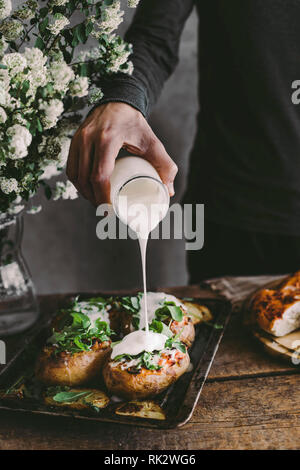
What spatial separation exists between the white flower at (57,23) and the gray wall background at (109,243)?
0.98 meters

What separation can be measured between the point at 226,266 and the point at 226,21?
814 mm

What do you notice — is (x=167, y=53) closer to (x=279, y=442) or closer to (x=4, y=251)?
(x=4, y=251)

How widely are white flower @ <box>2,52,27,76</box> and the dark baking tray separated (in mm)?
609

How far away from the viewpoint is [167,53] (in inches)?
56.2

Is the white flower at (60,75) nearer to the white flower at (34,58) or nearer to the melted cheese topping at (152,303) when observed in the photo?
the white flower at (34,58)

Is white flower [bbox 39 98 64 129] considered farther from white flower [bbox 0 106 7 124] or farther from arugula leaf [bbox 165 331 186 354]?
arugula leaf [bbox 165 331 186 354]

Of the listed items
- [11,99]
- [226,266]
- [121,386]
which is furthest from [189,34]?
[121,386]

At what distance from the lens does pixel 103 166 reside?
919mm

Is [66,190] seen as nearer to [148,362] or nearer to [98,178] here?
[98,178]

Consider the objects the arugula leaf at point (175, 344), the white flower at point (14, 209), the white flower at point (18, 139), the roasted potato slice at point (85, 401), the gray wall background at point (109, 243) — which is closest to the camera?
the white flower at point (18, 139)

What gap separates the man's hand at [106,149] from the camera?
93 centimetres

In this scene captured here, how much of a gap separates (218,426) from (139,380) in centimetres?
17

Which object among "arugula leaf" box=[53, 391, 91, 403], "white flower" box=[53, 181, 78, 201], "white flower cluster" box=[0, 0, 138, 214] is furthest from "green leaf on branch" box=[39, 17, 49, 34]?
"arugula leaf" box=[53, 391, 91, 403]

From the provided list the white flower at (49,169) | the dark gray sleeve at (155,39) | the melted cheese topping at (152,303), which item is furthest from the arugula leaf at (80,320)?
the dark gray sleeve at (155,39)
